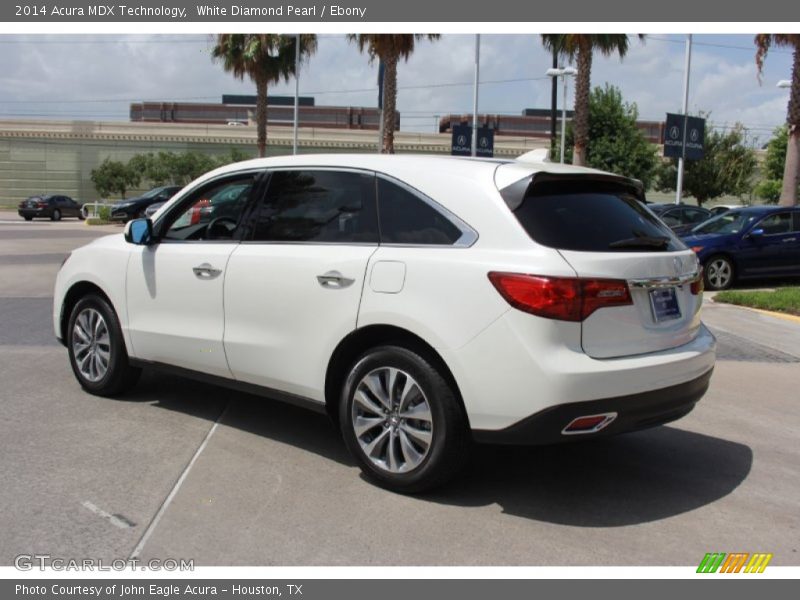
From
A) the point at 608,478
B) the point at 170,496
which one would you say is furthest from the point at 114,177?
the point at 608,478

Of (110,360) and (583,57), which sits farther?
(583,57)

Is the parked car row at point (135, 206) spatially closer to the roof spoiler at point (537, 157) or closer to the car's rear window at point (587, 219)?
the roof spoiler at point (537, 157)

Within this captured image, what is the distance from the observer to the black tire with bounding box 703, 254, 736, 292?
14562 mm

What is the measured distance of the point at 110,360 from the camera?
236 inches

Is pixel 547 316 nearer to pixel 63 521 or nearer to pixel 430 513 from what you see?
pixel 430 513

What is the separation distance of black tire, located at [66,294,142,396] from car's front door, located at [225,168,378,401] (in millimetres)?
1300

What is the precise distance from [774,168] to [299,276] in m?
42.6

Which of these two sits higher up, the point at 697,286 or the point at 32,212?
the point at 697,286

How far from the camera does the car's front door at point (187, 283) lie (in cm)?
520

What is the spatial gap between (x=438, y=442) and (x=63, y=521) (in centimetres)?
190

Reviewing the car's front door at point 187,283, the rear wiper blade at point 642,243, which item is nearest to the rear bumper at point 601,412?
the rear wiper blade at point 642,243

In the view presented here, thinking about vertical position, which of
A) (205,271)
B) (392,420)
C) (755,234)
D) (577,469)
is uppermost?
(205,271)

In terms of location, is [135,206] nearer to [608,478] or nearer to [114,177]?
[114,177]
